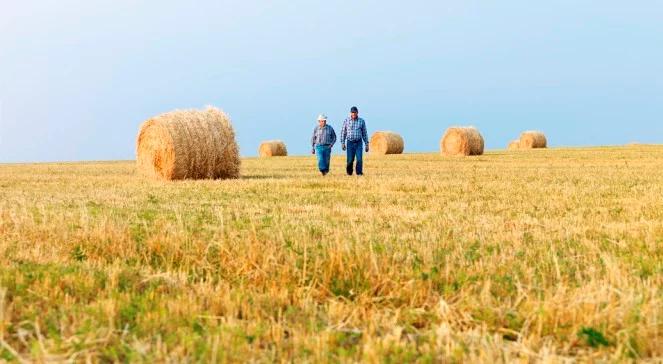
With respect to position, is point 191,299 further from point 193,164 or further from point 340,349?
point 193,164

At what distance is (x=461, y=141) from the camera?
37062 millimetres

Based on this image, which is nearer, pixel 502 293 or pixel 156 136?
pixel 502 293

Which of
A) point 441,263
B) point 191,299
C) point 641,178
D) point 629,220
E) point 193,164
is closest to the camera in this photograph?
point 191,299

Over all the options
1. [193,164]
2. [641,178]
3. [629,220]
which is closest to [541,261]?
[629,220]

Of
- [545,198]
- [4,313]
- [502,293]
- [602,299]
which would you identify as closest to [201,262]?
[4,313]

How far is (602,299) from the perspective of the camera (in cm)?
405

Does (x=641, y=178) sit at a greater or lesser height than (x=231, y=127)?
lesser

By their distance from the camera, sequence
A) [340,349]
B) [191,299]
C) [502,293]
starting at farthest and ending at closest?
[502,293] < [191,299] < [340,349]

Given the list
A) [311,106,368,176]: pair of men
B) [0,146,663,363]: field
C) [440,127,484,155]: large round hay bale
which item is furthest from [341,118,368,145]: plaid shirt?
[440,127,484,155]: large round hay bale

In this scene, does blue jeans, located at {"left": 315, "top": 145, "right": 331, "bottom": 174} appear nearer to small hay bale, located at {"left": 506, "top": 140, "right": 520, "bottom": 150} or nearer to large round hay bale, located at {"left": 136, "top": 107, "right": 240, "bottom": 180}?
large round hay bale, located at {"left": 136, "top": 107, "right": 240, "bottom": 180}

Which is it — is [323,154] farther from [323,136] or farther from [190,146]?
[190,146]

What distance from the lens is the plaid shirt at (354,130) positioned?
2022cm

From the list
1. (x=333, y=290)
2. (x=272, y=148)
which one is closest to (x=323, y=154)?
(x=333, y=290)

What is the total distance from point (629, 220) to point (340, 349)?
617 cm
